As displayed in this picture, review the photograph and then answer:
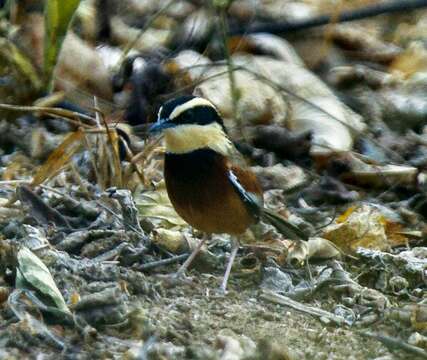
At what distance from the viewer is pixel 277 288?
5133mm

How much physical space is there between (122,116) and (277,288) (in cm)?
233

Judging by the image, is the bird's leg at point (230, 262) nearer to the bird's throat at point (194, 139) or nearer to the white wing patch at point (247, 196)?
the white wing patch at point (247, 196)

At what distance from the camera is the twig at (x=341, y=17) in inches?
288

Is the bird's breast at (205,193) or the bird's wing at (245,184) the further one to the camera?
the bird's wing at (245,184)

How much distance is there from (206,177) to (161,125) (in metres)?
0.29

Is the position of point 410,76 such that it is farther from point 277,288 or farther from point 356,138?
point 277,288

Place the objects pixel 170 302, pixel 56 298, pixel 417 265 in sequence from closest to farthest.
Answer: pixel 56 298 < pixel 170 302 < pixel 417 265

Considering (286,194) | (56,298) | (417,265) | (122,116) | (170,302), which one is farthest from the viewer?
(122,116)

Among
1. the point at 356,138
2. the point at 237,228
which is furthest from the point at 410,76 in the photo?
the point at 237,228

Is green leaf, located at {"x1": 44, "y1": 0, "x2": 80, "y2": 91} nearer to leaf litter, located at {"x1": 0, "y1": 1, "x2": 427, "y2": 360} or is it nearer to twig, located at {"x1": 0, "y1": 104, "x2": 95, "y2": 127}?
leaf litter, located at {"x1": 0, "y1": 1, "x2": 427, "y2": 360}

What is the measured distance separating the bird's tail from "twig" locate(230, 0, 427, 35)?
2075mm

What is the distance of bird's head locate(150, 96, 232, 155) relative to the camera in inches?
211

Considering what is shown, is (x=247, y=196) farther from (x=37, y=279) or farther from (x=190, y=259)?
(x=37, y=279)

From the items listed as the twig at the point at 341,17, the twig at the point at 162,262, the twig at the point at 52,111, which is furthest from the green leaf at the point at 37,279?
the twig at the point at 341,17
